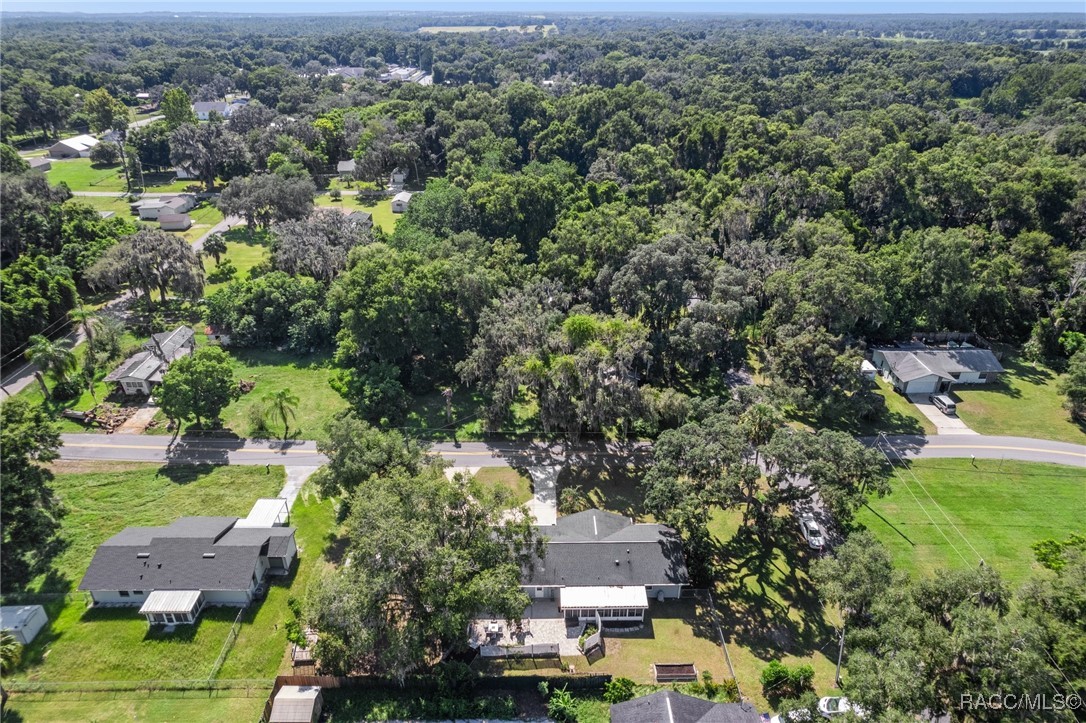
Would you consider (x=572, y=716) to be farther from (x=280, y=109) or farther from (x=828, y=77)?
(x=828, y=77)

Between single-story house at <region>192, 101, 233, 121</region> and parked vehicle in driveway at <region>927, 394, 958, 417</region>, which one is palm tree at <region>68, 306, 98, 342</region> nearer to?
parked vehicle in driveway at <region>927, 394, 958, 417</region>

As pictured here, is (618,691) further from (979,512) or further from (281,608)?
(979,512)

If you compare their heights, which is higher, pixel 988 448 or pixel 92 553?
pixel 988 448

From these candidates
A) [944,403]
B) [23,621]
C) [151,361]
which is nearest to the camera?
[23,621]

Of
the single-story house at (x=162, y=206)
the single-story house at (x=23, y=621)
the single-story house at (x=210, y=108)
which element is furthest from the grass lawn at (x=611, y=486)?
the single-story house at (x=210, y=108)

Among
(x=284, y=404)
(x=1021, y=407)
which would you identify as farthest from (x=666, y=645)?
(x=1021, y=407)

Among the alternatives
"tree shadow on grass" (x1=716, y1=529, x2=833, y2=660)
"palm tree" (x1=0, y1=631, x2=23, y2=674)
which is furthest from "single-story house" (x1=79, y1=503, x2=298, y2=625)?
"tree shadow on grass" (x1=716, y1=529, x2=833, y2=660)

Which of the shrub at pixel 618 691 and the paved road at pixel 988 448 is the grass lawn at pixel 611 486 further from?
the paved road at pixel 988 448
